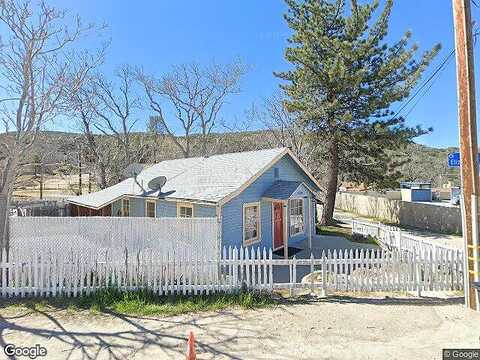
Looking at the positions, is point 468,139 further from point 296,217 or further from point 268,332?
point 296,217

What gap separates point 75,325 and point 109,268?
1640 millimetres

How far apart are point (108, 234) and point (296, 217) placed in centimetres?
949

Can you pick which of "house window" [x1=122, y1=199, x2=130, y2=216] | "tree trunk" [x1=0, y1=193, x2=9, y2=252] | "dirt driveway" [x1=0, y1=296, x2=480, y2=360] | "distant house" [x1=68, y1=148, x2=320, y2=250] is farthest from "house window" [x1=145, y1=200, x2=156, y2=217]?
"dirt driveway" [x1=0, y1=296, x2=480, y2=360]

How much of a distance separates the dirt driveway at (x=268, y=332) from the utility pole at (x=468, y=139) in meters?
1.01

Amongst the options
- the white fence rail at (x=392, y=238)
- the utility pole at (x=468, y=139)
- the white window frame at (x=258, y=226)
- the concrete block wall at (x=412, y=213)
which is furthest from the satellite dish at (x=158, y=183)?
the concrete block wall at (x=412, y=213)

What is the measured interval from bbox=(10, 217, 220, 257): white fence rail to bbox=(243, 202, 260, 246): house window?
169 inches

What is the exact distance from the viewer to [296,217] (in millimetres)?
15906

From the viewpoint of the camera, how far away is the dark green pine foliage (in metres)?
20.3

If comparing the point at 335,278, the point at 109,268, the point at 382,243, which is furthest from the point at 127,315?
the point at 382,243

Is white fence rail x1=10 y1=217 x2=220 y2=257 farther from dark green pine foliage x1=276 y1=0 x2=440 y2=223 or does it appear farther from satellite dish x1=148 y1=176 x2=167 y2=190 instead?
dark green pine foliage x1=276 y1=0 x2=440 y2=223

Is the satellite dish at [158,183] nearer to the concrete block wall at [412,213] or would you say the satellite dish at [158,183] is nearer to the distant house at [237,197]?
the distant house at [237,197]

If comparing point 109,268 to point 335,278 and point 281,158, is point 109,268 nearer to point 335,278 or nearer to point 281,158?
point 335,278

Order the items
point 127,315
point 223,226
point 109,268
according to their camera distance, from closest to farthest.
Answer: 1. point 127,315
2. point 109,268
3. point 223,226

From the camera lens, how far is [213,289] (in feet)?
25.6
